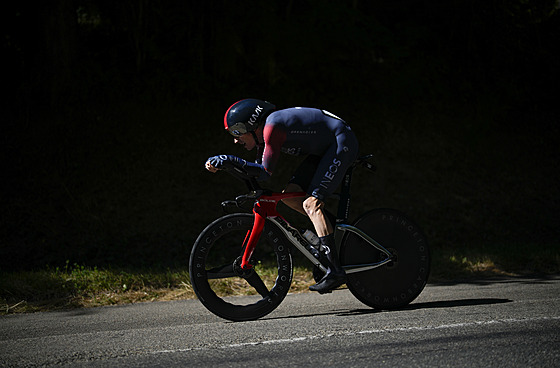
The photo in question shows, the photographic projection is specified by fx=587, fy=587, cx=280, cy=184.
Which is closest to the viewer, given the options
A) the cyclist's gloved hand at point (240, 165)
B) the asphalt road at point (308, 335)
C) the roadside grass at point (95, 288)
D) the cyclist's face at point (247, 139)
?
the asphalt road at point (308, 335)

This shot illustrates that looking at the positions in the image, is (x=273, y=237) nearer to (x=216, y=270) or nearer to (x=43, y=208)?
(x=216, y=270)

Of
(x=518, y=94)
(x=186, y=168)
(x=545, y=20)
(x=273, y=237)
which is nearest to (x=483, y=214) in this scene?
(x=518, y=94)

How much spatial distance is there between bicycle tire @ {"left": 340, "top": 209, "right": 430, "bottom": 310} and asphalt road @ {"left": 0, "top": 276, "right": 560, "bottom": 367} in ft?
0.60

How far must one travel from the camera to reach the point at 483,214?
1314 cm

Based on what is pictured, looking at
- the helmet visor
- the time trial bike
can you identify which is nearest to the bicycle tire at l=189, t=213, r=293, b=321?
the time trial bike

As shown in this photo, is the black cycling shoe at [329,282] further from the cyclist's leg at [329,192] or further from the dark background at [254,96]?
the dark background at [254,96]

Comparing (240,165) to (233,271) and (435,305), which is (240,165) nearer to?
(233,271)

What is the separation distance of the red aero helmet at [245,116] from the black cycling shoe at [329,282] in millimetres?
1478

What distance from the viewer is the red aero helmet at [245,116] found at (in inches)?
204

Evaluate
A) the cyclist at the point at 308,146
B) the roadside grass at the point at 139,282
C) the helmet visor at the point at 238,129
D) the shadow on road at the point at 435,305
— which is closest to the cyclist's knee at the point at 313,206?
the cyclist at the point at 308,146

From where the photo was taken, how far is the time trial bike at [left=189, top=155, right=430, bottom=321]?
16.8 feet

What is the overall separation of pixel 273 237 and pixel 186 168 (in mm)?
8753

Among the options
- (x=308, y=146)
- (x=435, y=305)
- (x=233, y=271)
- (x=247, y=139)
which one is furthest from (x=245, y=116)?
(x=435, y=305)

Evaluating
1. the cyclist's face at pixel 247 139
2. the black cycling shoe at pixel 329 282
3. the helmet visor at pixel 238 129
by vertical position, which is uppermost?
the helmet visor at pixel 238 129
